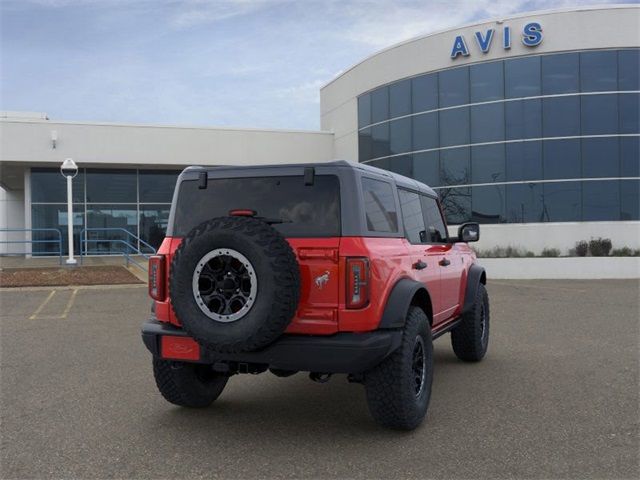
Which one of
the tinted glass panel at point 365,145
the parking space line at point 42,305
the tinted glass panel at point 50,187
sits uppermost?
the tinted glass panel at point 365,145

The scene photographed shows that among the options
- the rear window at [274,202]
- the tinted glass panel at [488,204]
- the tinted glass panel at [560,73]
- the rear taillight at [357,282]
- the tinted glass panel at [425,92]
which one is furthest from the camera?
the tinted glass panel at [425,92]

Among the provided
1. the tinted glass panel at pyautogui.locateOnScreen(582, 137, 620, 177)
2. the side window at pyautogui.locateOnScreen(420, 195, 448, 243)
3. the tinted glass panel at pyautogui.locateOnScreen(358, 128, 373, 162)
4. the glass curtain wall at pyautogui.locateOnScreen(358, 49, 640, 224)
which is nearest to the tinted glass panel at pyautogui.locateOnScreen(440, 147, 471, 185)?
the glass curtain wall at pyautogui.locateOnScreen(358, 49, 640, 224)

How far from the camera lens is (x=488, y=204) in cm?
2161

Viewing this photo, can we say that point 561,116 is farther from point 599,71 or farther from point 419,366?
point 419,366

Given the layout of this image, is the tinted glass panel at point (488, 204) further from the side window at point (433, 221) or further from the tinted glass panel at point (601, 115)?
the side window at point (433, 221)

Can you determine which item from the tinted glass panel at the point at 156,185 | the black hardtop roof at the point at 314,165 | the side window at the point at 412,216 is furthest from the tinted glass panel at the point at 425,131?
the black hardtop roof at the point at 314,165

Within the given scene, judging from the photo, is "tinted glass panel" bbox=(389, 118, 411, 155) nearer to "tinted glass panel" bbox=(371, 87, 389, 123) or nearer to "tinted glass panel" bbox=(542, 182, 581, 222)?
"tinted glass panel" bbox=(371, 87, 389, 123)

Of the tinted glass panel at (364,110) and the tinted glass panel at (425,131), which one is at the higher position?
the tinted glass panel at (364,110)

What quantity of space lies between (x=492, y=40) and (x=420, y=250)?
737 inches

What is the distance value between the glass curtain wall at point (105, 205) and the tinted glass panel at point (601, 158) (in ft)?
54.3

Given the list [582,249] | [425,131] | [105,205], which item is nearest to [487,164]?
[425,131]

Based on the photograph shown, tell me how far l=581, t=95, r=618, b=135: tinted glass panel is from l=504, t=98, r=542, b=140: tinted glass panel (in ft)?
5.05

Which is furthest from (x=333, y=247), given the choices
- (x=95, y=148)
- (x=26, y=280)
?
(x=95, y=148)

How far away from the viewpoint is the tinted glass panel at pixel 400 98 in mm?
23734
